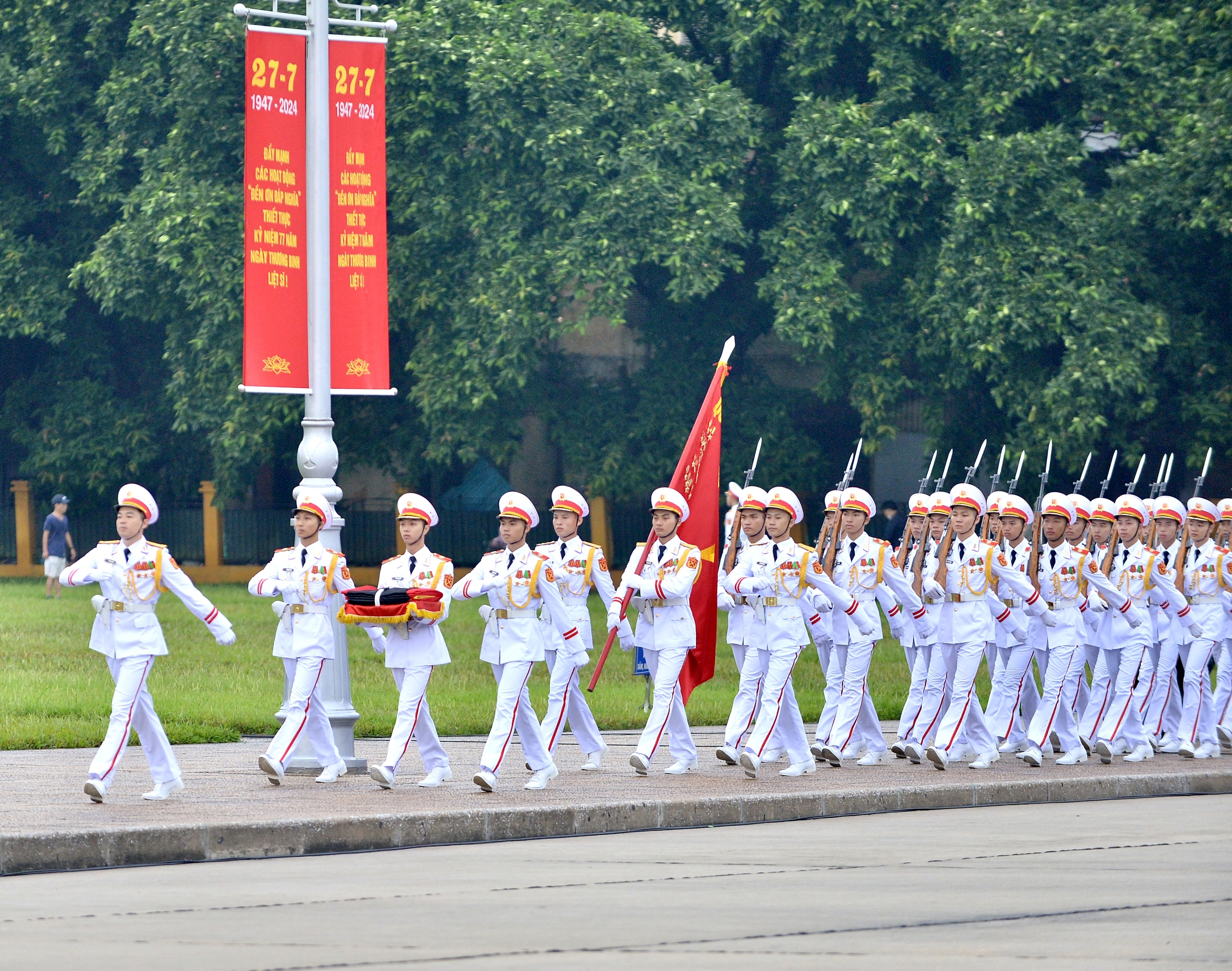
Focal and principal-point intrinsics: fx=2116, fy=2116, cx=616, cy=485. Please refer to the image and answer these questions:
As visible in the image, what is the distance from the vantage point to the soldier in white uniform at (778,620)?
43.7 ft

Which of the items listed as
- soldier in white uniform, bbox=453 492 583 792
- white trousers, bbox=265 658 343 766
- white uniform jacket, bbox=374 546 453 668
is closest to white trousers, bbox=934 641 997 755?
soldier in white uniform, bbox=453 492 583 792

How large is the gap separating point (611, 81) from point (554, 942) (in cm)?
2283

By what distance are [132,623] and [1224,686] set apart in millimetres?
8291

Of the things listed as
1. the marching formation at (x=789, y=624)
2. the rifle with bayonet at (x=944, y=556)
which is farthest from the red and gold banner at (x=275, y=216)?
the rifle with bayonet at (x=944, y=556)

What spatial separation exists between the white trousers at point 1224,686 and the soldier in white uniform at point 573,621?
4.84 m

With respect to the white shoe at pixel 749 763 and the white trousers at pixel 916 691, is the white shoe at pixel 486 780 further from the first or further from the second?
the white trousers at pixel 916 691

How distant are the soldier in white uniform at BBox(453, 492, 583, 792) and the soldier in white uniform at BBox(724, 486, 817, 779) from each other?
1301 mm

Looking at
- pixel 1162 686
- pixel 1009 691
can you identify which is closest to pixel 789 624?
pixel 1009 691

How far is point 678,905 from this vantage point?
8484mm

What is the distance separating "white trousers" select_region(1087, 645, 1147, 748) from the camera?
49.2ft

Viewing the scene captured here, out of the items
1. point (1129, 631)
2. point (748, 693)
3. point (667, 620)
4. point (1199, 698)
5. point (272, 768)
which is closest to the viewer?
point (272, 768)

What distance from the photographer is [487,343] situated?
98.1 ft

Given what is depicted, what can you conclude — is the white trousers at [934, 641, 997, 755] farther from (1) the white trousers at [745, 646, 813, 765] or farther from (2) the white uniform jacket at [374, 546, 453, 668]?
(2) the white uniform jacket at [374, 546, 453, 668]

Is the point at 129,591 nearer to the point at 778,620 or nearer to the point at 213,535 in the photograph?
the point at 778,620
